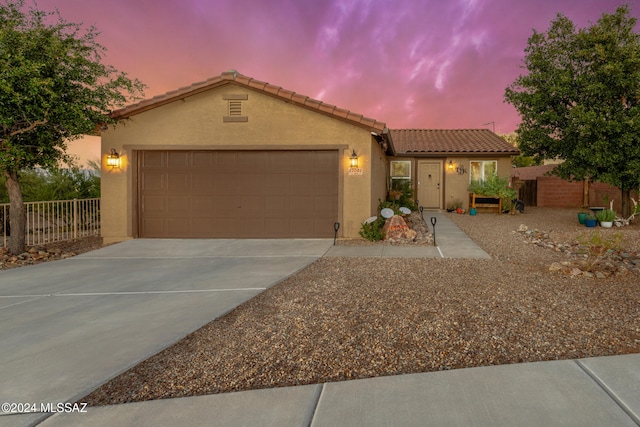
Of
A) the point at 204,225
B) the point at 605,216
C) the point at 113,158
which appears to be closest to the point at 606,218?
the point at 605,216

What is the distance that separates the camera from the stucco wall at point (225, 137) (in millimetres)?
10039

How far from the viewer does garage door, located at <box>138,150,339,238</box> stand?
A: 10.4 meters

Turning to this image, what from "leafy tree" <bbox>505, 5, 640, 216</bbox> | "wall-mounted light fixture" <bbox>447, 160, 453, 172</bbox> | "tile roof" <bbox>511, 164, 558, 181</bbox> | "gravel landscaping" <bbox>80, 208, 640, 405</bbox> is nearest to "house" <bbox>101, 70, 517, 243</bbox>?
"gravel landscaping" <bbox>80, 208, 640, 405</bbox>

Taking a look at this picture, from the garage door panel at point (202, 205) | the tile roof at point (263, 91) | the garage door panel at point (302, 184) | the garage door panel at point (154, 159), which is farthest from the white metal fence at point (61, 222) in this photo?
the garage door panel at point (302, 184)

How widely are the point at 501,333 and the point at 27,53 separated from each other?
9524 millimetres

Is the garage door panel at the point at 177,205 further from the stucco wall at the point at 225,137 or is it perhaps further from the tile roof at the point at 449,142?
the tile roof at the point at 449,142

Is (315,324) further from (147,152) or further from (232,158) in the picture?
(147,152)

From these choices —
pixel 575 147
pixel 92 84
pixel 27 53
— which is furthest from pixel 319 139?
pixel 575 147

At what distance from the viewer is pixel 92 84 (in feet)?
27.8

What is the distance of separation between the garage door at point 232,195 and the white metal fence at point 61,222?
2.07 m

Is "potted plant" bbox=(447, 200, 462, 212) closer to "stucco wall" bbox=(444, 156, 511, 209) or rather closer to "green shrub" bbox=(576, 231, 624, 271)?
"stucco wall" bbox=(444, 156, 511, 209)

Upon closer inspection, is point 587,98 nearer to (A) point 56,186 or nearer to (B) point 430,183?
(B) point 430,183

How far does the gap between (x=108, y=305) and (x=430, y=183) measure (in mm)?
15912

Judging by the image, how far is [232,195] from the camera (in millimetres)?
10445
